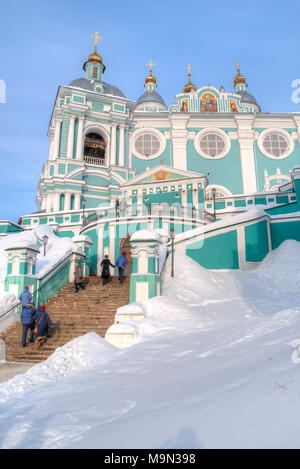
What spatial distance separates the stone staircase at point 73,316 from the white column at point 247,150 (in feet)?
76.9

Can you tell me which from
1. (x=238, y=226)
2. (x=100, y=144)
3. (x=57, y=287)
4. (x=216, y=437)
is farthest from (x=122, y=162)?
(x=216, y=437)

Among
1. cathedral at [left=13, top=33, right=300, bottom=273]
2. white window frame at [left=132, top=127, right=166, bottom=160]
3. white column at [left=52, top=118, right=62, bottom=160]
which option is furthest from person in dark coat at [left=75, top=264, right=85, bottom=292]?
white window frame at [left=132, top=127, right=166, bottom=160]

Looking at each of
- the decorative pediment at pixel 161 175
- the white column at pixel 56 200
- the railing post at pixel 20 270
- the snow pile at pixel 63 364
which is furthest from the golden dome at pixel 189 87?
the snow pile at pixel 63 364

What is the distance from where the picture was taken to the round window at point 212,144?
34.7m

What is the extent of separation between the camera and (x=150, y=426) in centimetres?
309

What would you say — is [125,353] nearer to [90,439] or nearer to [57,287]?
[90,439]

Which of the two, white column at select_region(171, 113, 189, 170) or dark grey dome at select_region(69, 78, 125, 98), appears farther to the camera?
dark grey dome at select_region(69, 78, 125, 98)

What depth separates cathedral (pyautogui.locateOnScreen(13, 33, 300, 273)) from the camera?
25.1 m

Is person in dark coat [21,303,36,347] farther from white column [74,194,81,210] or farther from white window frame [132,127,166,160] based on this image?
white window frame [132,127,166,160]

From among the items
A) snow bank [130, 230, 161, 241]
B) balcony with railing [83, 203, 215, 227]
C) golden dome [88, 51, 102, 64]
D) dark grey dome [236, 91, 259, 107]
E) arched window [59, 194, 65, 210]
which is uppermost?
golden dome [88, 51, 102, 64]

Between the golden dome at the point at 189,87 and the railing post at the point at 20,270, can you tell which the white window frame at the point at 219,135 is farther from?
the railing post at the point at 20,270

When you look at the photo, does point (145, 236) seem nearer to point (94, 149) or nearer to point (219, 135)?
point (94, 149)

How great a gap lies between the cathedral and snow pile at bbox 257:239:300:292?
908 centimetres

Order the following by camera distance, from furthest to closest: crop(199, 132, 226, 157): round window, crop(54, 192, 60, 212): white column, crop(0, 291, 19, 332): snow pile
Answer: crop(199, 132, 226, 157): round window < crop(54, 192, 60, 212): white column < crop(0, 291, 19, 332): snow pile
